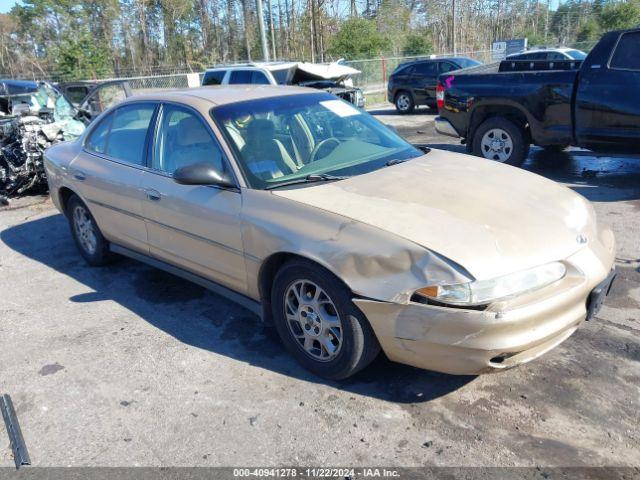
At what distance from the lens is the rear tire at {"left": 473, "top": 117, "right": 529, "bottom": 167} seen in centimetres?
799

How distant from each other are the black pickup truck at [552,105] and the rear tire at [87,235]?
5631mm

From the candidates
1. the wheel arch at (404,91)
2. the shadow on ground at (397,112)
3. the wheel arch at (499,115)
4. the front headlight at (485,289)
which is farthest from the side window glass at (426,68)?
the front headlight at (485,289)

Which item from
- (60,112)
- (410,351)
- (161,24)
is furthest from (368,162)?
(161,24)

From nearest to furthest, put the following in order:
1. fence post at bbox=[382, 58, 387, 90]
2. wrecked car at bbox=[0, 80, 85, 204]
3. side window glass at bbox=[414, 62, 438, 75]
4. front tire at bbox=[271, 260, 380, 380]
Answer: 1. front tire at bbox=[271, 260, 380, 380]
2. wrecked car at bbox=[0, 80, 85, 204]
3. side window glass at bbox=[414, 62, 438, 75]
4. fence post at bbox=[382, 58, 387, 90]

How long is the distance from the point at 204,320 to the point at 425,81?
13.8m

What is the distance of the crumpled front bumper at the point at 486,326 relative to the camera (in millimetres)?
2650

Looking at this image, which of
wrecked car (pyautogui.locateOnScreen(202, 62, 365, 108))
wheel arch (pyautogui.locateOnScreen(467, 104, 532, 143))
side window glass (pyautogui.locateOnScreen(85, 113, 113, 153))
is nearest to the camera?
side window glass (pyautogui.locateOnScreen(85, 113, 113, 153))

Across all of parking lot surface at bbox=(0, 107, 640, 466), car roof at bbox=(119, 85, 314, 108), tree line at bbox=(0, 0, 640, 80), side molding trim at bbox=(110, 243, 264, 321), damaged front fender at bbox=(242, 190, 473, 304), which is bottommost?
parking lot surface at bbox=(0, 107, 640, 466)

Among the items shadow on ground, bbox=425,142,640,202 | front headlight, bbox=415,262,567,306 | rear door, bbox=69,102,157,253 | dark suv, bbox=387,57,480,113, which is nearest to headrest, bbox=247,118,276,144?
rear door, bbox=69,102,157,253

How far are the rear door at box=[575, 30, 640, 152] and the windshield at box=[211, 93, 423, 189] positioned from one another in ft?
12.8

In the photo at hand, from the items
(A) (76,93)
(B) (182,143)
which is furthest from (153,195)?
(A) (76,93)

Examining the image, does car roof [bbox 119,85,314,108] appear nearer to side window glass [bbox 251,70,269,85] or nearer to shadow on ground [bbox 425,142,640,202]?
shadow on ground [bbox 425,142,640,202]

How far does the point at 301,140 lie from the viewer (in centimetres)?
390

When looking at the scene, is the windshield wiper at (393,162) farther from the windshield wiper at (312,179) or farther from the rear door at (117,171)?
the rear door at (117,171)
